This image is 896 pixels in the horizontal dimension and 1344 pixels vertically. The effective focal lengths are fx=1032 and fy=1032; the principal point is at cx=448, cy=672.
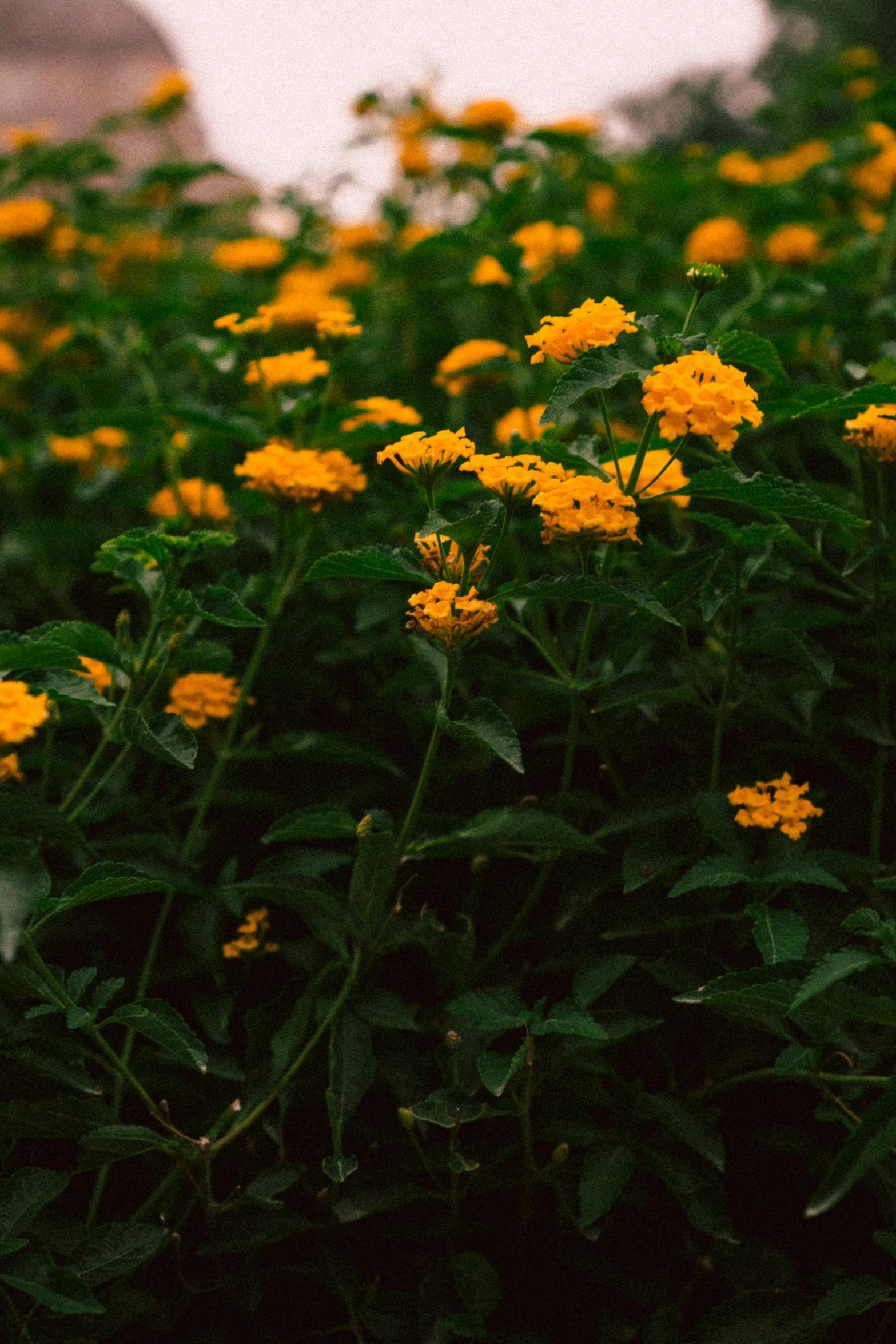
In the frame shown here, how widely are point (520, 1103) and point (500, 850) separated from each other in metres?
0.24

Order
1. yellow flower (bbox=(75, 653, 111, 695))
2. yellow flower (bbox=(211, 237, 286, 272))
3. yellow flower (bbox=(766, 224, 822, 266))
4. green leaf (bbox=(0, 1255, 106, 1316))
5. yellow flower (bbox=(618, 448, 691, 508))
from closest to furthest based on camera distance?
green leaf (bbox=(0, 1255, 106, 1316)) < yellow flower (bbox=(618, 448, 691, 508)) < yellow flower (bbox=(75, 653, 111, 695)) < yellow flower (bbox=(211, 237, 286, 272)) < yellow flower (bbox=(766, 224, 822, 266))

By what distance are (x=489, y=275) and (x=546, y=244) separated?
0.23m

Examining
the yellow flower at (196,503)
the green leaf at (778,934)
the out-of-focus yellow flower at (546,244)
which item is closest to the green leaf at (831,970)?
the green leaf at (778,934)

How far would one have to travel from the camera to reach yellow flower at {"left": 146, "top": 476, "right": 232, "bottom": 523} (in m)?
1.47

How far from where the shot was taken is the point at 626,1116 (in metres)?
1.04

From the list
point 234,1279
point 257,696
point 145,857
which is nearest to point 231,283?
point 257,696

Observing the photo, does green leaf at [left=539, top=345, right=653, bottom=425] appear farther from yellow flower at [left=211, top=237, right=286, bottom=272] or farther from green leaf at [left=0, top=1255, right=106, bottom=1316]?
yellow flower at [left=211, top=237, right=286, bottom=272]

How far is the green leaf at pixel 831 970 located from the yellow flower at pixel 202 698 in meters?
0.71

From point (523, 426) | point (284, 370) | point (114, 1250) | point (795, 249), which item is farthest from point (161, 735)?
point (795, 249)

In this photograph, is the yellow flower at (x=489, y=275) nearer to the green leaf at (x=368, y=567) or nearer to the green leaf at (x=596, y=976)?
the green leaf at (x=368, y=567)

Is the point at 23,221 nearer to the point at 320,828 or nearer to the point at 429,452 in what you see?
the point at 429,452

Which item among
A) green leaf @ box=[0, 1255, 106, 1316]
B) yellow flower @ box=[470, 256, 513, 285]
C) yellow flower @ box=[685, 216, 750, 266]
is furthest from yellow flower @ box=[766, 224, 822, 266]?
green leaf @ box=[0, 1255, 106, 1316]

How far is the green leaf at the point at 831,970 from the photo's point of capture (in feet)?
2.51

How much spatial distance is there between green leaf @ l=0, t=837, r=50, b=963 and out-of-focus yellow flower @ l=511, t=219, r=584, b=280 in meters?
1.36
